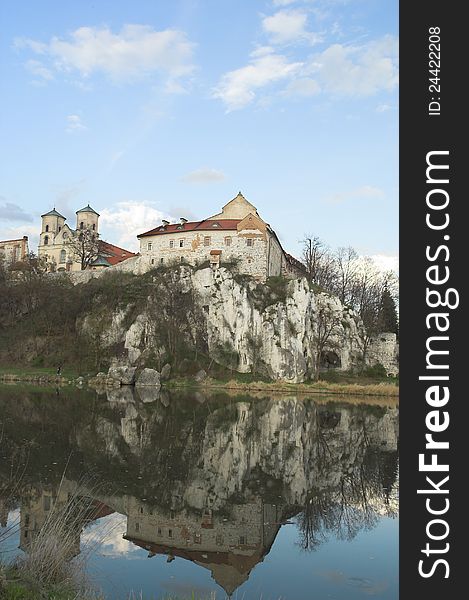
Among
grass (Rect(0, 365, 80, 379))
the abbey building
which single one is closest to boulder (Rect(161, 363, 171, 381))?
grass (Rect(0, 365, 80, 379))

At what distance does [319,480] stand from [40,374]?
135 ft

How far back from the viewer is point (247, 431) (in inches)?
924

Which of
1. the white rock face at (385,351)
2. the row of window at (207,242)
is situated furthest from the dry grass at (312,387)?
the row of window at (207,242)

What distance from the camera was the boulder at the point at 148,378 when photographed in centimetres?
4988

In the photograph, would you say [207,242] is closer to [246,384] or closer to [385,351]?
[246,384]

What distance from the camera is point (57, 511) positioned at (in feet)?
30.8

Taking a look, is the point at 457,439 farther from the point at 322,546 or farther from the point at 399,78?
the point at 322,546

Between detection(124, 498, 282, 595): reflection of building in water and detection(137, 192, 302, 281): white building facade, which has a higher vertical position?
detection(137, 192, 302, 281): white building facade

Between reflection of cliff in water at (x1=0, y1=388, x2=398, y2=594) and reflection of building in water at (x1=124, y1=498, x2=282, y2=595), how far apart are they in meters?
0.02

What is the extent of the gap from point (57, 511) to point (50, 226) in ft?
249

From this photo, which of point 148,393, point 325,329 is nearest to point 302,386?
point 325,329

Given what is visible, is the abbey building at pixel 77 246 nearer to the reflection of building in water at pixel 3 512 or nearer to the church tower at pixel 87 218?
the church tower at pixel 87 218

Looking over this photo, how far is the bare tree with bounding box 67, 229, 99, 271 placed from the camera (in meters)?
71.2

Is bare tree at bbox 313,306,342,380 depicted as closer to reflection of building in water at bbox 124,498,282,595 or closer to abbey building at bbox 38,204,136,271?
abbey building at bbox 38,204,136,271
